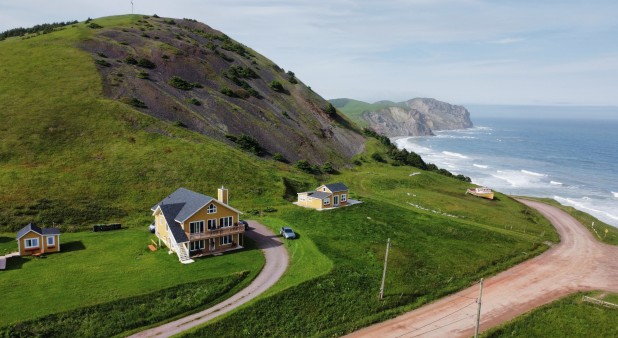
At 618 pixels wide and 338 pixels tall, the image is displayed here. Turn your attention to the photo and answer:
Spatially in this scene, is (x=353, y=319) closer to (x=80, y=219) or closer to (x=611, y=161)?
(x=80, y=219)

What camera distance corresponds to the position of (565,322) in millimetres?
42344

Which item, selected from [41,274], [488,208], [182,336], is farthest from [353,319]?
[488,208]

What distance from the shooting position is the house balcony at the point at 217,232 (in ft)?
156

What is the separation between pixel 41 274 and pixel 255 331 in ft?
72.0

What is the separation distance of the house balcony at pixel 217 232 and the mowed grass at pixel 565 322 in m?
28.5

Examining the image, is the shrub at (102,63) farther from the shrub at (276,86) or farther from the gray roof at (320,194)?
the gray roof at (320,194)

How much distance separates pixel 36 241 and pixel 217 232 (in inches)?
753

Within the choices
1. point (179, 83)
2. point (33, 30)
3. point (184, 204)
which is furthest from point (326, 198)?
point (33, 30)

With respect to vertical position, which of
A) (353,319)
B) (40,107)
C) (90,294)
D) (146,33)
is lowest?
(353,319)

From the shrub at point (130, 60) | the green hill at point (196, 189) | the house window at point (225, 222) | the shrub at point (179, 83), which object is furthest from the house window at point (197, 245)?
the shrub at point (130, 60)

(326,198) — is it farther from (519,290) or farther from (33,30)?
(33,30)

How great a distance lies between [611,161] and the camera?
7687 inches

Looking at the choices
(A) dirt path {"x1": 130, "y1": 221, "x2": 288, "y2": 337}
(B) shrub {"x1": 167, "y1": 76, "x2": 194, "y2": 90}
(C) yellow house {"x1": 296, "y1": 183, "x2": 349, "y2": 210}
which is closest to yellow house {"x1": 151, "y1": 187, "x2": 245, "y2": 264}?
(A) dirt path {"x1": 130, "y1": 221, "x2": 288, "y2": 337}

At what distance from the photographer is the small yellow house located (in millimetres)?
45031
